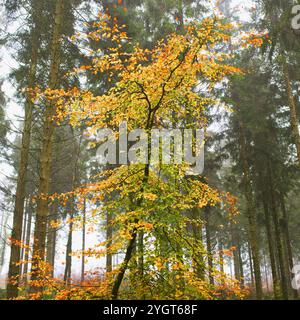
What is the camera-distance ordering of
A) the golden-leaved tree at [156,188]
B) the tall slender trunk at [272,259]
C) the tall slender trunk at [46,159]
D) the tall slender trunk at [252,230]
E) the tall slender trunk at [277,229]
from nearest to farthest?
the golden-leaved tree at [156,188] → the tall slender trunk at [46,159] → the tall slender trunk at [252,230] → the tall slender trunk at [277,229] → the tall slender trunk at [272,259]

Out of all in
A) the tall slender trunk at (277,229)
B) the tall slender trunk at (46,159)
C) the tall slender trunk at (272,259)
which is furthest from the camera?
the tall slender trunk at (272,259)

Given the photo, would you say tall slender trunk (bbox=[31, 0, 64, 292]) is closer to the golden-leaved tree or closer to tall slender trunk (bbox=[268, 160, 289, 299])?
the golden-leaved tree

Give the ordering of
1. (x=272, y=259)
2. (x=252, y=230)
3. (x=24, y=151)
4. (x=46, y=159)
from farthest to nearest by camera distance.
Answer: (x=272, y=259), (x=252, y=230), (x=24, y=151), (x=46, y=159)

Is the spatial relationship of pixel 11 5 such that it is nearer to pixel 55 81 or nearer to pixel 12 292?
pixel 55 81

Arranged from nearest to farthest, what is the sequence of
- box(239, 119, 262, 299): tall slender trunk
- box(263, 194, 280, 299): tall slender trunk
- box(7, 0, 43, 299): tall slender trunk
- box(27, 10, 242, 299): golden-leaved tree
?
box(27, 10, 242, 299): golden-leaved tree
box(7, 0, 43, 299): tall slender trunk
box(239, 119, 262, 299): tall slender trunk
box(263, 194, 280, 299): tall slender trunk

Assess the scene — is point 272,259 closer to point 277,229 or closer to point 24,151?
point 277,229

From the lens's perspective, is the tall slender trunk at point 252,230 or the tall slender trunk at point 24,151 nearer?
the tall slender trunk at point 24,151

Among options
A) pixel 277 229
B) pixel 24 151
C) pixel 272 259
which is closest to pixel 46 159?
pixel 24 151

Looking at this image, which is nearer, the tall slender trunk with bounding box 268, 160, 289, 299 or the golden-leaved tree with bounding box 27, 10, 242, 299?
the golden-leaved tree with bounding box 27, 10, 242, 299

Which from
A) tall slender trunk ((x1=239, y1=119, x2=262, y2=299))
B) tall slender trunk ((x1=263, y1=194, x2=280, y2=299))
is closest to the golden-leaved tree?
tall slender trunk ((x1=239, y1=119, x2=262, y2=299))

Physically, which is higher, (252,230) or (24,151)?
(24,151)

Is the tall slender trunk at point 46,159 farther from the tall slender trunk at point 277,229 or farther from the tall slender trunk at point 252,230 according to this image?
the tall slender trunk at point 277,229

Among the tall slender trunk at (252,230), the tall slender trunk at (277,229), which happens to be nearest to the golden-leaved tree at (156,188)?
the tall slender trunk at (252,230)

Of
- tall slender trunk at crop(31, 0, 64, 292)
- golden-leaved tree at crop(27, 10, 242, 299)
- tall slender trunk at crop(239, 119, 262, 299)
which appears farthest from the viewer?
tall slender trunk at crop(239, 119, 262, 299)
